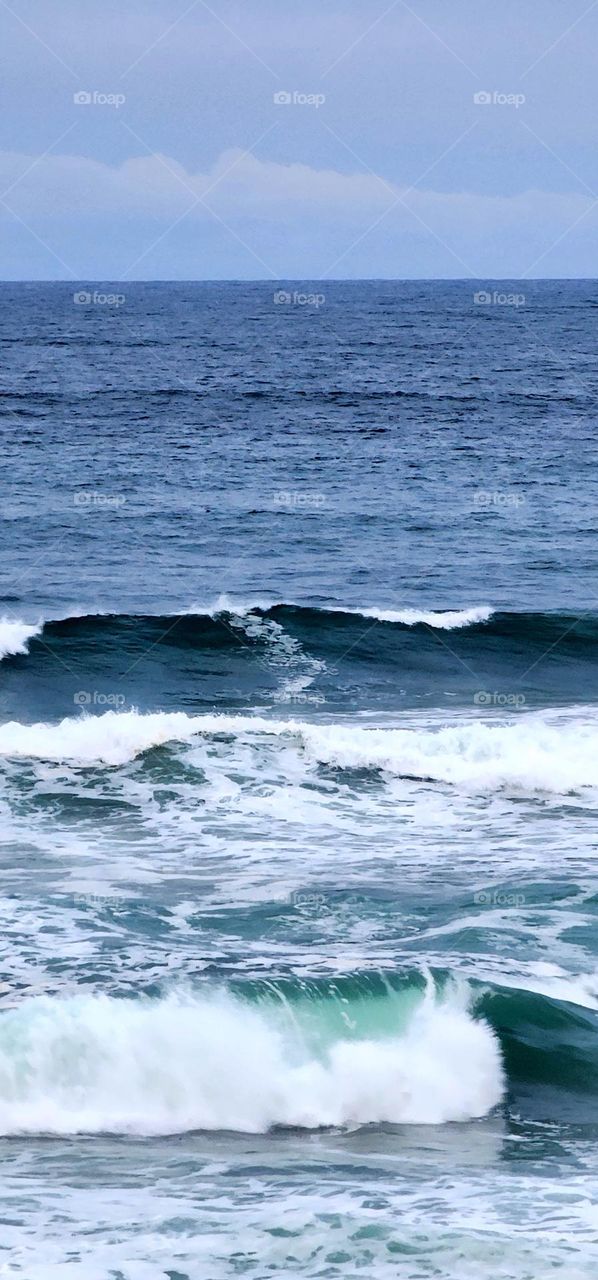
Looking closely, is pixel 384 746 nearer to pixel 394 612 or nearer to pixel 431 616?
pixel 431 616

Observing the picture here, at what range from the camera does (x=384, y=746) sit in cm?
1725

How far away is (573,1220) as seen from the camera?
25.5 ft

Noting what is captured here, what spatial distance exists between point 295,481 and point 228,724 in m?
18.8

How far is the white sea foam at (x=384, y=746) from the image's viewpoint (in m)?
16.4

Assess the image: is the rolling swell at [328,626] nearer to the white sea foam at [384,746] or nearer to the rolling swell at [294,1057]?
the white sea foam at [384,746]

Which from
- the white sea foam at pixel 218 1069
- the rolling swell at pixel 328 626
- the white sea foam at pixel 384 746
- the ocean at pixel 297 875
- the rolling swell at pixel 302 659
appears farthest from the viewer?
the rolling swell at pixel 328 626

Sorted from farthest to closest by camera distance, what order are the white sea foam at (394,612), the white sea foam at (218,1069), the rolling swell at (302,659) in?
the white sea foam at (394,612) → the rolling swell at (302,659) → the white sea foam at (218,1069)

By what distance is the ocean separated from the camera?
26.6 ft

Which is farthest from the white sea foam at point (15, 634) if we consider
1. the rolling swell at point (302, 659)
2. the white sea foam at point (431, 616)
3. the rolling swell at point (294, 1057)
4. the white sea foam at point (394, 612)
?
the rolling swell at point (294, 1057)

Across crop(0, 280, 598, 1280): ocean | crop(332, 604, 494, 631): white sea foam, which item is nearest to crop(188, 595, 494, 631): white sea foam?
crop(332, 604, 494, 631): white sea foam

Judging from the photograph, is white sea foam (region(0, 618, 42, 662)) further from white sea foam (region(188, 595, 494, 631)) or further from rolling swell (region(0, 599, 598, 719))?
white sea foam (region(188, 595, 494, 631))

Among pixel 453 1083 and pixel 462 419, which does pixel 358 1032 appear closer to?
pixel 453 1083

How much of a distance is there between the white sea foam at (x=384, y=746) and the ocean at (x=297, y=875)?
0.06 meters

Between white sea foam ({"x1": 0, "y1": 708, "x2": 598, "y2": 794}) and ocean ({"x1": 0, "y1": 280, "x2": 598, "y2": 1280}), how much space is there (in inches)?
2.2
